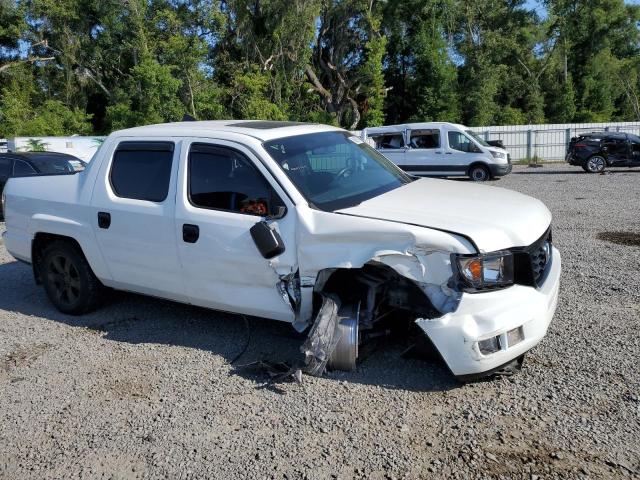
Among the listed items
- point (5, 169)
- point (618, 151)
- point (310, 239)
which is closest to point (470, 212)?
point (310, 239)

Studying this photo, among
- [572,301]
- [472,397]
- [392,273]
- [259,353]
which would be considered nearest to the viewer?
[472,397]

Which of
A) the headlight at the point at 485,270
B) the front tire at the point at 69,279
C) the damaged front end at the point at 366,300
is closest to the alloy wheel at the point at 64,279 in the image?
the front tire at the point at 69,279

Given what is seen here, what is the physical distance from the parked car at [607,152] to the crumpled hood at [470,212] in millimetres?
16710

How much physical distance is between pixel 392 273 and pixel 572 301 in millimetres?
2375

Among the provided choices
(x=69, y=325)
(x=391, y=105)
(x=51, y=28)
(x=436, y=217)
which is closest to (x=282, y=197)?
(x=436, y=217)

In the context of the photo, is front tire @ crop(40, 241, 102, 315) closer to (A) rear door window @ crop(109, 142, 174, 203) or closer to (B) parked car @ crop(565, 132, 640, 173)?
(A) rear door window @ crop(109, 142, 174, 203)

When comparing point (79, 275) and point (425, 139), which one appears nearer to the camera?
point (79, 275)

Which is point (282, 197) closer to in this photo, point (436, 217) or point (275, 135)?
point (275, 135)

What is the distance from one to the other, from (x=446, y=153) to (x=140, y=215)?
16.0 metres

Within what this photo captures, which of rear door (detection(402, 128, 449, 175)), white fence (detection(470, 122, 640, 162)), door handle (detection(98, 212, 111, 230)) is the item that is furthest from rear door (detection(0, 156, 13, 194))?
white fence (detection(470, 122, 640, 162))

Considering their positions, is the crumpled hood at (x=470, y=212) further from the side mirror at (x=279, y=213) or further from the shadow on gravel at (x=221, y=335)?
the shadow on gravel at (x=221, y=335)

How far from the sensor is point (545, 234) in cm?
425

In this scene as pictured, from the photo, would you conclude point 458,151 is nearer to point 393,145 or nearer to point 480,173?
point 480,173

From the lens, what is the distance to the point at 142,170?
5074 millimetres
